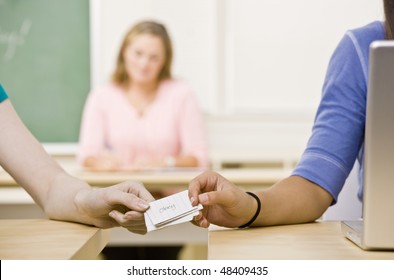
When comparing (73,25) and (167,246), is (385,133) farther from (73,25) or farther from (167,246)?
(73,25)

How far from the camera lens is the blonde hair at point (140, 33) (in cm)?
307

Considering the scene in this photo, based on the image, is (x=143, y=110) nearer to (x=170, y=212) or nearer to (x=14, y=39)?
(x=14, y=39)

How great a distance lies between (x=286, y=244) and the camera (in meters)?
0.81

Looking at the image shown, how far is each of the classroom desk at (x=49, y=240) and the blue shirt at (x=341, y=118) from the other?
35 cm

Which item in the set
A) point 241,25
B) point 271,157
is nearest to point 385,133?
point 271,157

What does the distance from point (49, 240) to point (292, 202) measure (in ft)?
1.19

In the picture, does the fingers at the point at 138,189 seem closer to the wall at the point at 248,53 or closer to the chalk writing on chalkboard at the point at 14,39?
the wall at the point at 248,53

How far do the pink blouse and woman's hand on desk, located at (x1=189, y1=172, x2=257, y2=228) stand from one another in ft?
6.68

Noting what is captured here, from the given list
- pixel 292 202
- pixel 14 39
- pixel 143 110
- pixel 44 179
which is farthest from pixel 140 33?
pixel 292 202

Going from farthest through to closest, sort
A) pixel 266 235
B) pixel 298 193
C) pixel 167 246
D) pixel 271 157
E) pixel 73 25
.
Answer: pixel 73 25 < pixel 271 157 < pixel 167 246 < pixel 298 193 < pixel 266 235

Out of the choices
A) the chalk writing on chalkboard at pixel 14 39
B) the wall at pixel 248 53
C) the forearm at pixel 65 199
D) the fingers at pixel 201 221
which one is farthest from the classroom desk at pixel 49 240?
the chalk writing on chalkboard at pixel 14 39

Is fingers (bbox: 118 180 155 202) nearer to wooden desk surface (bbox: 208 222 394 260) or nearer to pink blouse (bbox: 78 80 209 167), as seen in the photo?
wooden desk surface (bbox: 208 222 394 260)

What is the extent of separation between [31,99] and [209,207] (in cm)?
275

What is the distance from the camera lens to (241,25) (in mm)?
3453
